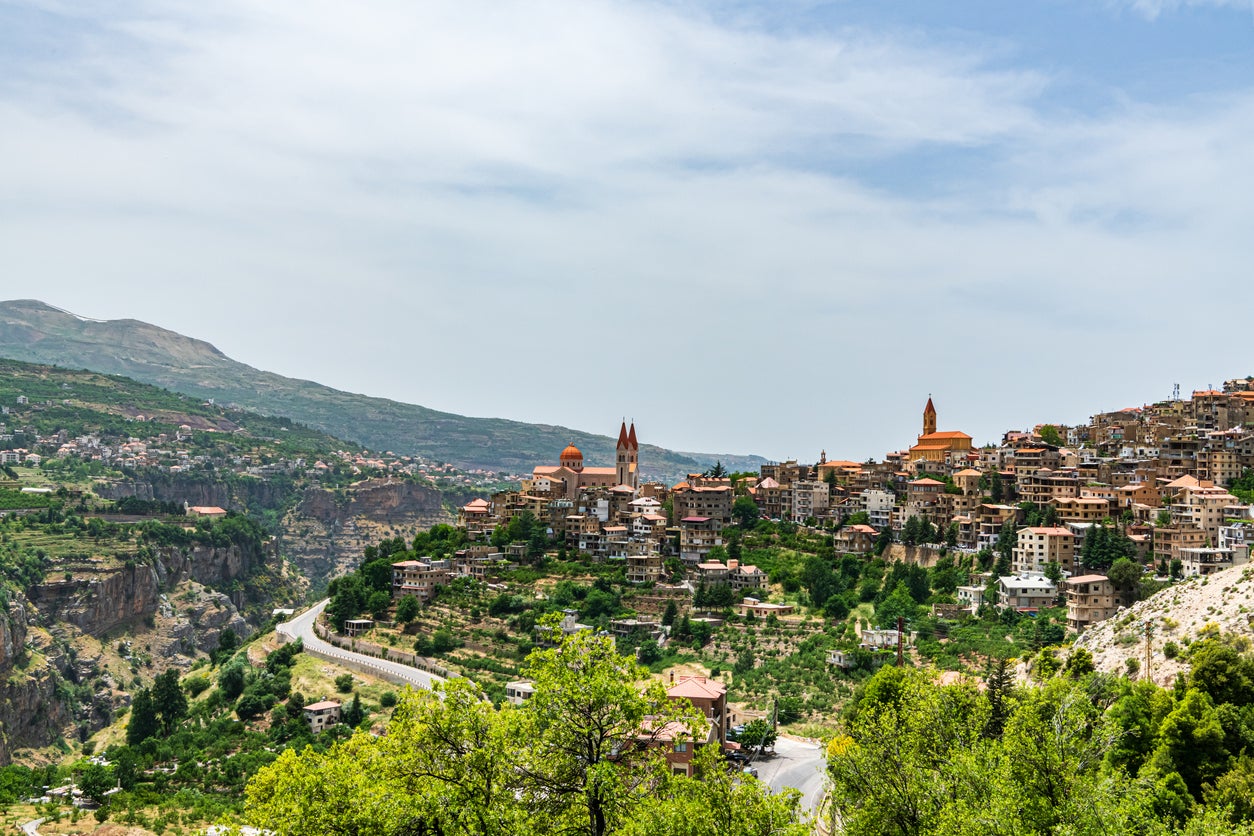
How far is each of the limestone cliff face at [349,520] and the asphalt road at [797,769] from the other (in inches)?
3704

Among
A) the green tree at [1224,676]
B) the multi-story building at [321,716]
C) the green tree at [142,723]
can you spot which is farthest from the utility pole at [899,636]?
the green tree at [142,723]

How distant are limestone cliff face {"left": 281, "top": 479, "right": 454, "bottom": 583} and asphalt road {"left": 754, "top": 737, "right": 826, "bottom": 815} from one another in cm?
9409

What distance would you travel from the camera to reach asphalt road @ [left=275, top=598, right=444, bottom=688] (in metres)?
49.2

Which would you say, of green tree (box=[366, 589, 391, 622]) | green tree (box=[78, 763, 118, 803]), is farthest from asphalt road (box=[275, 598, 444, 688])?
green tree (box=[78, 763, 118, 803])

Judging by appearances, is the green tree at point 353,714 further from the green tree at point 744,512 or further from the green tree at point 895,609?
the green tree at point 744,512

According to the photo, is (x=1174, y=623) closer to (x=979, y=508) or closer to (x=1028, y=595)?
(x=1028, y=595)

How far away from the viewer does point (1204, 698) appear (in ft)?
90.5

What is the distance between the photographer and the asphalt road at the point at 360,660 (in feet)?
161

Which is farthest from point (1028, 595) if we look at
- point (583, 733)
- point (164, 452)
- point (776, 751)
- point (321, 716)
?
point (164, 452)

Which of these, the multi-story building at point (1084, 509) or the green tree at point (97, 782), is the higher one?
the multi-story building at point (1084, 509)

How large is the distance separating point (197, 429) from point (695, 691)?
132266mm

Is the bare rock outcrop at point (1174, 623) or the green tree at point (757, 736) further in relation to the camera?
the green tree at point (757, 736)

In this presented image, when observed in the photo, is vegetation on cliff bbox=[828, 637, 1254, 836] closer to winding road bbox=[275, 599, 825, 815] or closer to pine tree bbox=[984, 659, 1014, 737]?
pine tree bbox=[984, 659, 1014, 737]

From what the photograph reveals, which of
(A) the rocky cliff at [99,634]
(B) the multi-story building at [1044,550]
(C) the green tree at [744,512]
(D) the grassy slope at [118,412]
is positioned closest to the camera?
(B) the multi-story building at [1044,550]
